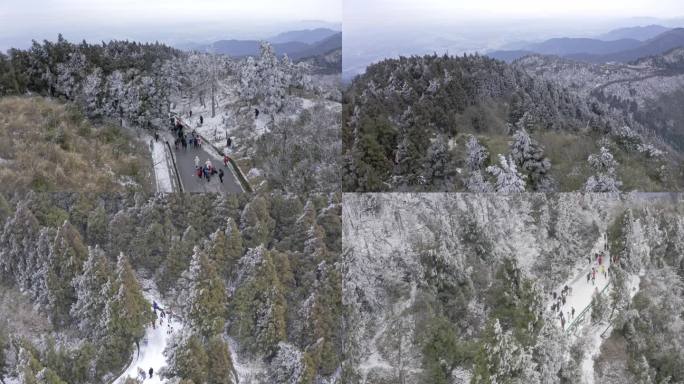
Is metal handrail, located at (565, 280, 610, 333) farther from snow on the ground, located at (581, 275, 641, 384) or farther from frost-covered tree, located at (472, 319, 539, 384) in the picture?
frost-covered tree, located at (472, 319, 539, 384)

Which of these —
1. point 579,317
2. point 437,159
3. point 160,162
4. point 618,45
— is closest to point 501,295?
point 579,317

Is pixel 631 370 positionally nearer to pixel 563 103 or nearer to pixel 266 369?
pixel 563 103

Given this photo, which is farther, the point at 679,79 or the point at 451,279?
the point at 451,279

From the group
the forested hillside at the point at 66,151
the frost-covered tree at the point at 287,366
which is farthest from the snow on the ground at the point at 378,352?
the forested hillside at the point at 66,151

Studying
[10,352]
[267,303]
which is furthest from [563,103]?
[10,352]

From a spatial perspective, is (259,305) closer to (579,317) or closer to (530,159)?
(530,159)
